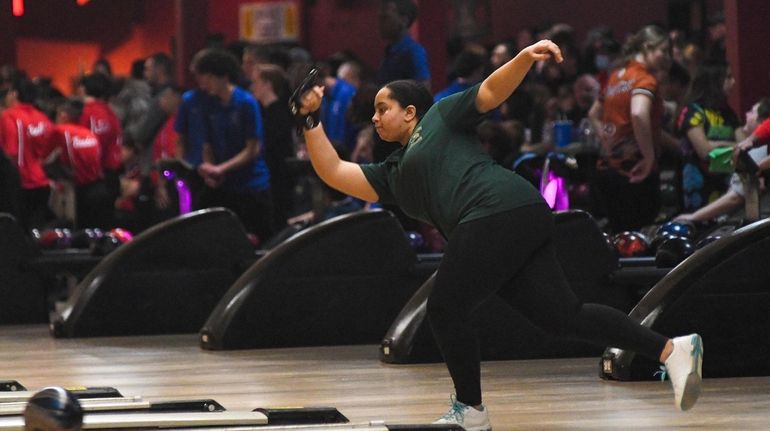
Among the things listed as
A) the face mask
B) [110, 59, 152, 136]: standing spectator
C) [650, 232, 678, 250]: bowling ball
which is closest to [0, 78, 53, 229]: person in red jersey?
[110, 59, 152, 136]: standing spectator

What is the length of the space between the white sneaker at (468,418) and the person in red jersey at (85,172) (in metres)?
7.49

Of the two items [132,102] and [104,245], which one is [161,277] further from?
[132,102]

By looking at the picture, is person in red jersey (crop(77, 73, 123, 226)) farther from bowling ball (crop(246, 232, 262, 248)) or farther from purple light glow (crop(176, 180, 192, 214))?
bowling ball (crop(246, 232, 262, 248))

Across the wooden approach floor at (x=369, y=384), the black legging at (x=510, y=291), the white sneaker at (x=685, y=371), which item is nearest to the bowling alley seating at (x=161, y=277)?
the wooden approach floor at (x=369, y=384)

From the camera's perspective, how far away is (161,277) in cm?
852

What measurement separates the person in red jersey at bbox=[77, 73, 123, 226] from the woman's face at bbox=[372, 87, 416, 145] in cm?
762

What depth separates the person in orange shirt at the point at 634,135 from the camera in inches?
338

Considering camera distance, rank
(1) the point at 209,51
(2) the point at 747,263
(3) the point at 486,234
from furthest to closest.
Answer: (1) the point at 209,51, (2) the point at 747,263, (3) the point at 486,234

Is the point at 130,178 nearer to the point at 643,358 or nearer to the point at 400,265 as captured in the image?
the point at 400,265

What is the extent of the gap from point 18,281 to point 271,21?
9.84 m

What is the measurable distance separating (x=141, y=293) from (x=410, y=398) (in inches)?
121

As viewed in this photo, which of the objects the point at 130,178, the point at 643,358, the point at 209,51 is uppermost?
the point at 209,51

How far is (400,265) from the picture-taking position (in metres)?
7.77

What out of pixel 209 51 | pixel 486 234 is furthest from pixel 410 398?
pixel 209 51
